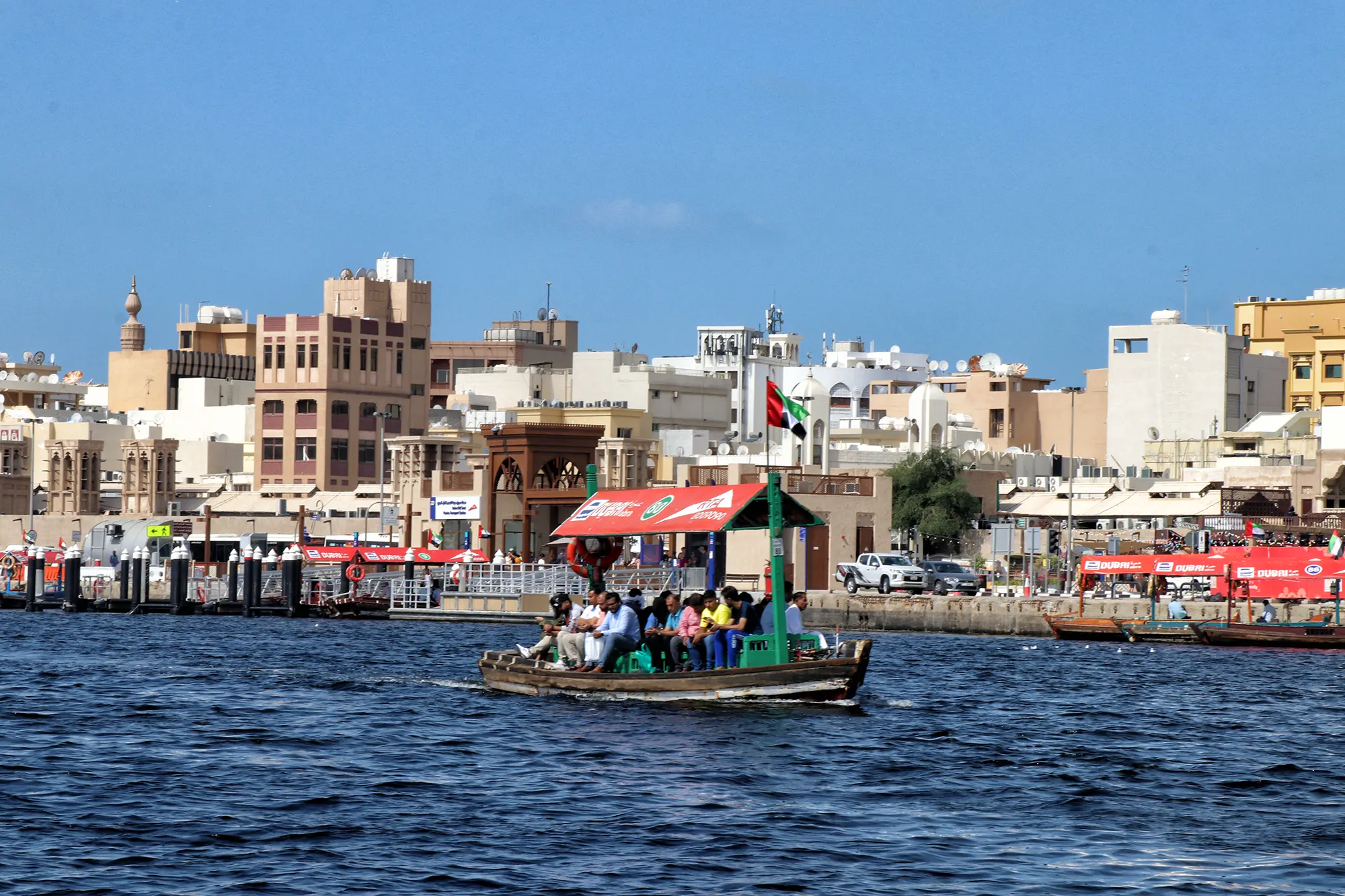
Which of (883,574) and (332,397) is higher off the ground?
(332,397)

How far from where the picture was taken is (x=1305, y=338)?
135 meters

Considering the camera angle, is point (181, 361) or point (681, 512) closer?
point (681, 512)

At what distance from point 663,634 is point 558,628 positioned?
11.3 ft

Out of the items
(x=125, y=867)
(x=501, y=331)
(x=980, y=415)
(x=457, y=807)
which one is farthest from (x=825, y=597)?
(x=501, y=331)

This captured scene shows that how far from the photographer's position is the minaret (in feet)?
501

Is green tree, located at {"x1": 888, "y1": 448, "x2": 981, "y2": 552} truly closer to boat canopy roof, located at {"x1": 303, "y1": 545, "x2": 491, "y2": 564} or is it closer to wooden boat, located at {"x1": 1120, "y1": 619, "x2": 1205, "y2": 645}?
boat canopy roof, located at {"x1": 303, "y1": 545, "x2": 491, "y2": 564}

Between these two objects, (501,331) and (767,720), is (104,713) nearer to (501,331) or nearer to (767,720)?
(767,720)

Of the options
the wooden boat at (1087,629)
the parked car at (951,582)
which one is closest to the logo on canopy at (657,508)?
the wooden boat at (1087,629)

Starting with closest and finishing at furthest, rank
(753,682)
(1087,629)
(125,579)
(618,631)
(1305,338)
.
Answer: (753,682) → (618,631) → (1087,629) → (125,579) → (1305,338)

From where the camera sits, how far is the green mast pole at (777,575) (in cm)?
3588

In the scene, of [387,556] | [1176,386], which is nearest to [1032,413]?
[1176,386]

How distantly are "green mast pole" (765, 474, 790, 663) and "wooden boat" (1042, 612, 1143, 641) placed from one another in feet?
102

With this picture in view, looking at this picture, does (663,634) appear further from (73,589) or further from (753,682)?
(73,589)

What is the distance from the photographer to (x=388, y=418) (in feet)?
405
